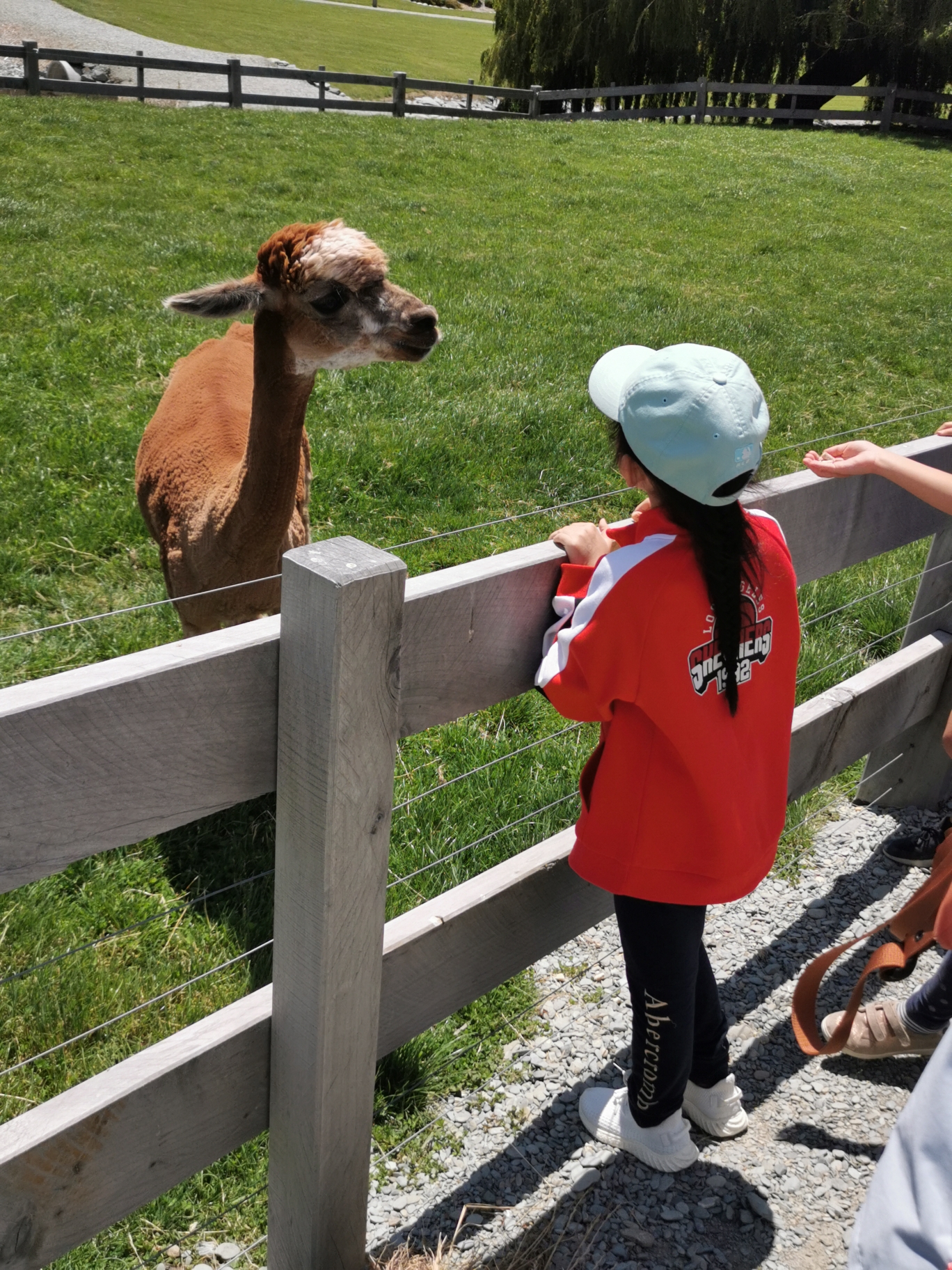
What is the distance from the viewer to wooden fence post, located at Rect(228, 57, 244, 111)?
744 inches

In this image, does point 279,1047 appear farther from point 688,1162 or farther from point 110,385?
point 110,385

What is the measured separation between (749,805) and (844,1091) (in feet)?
3.83

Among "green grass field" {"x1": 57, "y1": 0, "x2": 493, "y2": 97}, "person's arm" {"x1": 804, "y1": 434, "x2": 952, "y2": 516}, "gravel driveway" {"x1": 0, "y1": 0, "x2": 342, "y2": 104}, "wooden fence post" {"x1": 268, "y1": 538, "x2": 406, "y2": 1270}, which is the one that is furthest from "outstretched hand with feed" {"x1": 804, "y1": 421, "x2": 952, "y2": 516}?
"green grass field" {"x1": 57, "y1": 0, "x2": 493, "y2": 97}

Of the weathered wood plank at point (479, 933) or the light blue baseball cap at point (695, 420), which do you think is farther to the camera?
the weathered wood plank at point (479, 933)

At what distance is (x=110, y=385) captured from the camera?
6445 mm

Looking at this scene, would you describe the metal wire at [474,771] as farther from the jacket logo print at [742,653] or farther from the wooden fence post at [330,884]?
the jacket logo print at [742,653]

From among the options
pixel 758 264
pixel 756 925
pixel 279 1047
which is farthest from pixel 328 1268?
pixel 758 264

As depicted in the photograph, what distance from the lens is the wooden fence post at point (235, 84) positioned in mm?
18906

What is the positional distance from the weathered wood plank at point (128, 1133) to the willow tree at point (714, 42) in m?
31.1

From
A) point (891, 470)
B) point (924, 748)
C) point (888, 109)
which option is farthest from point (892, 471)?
point (888, 109)

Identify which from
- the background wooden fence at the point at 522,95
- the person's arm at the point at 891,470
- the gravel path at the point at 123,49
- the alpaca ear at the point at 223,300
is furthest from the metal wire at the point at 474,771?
the gravel path at the point at 123,49

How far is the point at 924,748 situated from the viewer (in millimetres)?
3715

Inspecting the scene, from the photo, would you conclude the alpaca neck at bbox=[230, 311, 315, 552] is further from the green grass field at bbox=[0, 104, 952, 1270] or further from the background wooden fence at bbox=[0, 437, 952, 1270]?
the background wooden fence at bbox=[0, 437, 952, 1270]

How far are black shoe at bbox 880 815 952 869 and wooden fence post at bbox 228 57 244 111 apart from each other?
1898 centimetres
